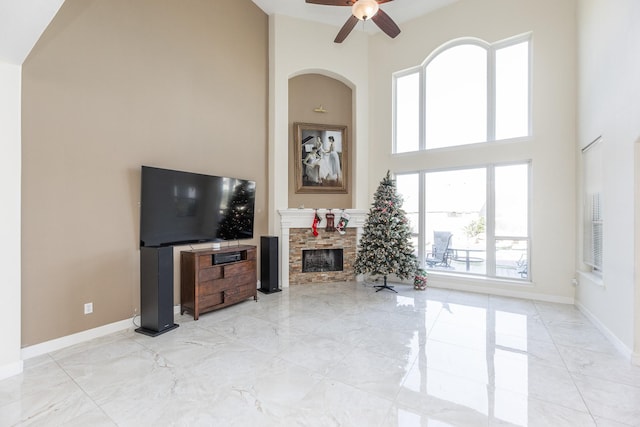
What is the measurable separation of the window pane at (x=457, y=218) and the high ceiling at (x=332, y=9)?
308 cm

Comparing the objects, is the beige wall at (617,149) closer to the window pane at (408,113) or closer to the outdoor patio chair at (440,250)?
the outdoor patio chair at (440,250)

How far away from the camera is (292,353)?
2.84m

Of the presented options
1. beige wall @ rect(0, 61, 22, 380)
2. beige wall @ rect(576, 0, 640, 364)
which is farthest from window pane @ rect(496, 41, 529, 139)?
beige wall @ rect(0, 61, 22, 380)

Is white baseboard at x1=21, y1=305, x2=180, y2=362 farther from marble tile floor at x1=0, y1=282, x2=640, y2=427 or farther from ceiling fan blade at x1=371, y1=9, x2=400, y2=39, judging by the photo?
ceiling fan blade at x1=371, y1=9, x2=400, y2=39

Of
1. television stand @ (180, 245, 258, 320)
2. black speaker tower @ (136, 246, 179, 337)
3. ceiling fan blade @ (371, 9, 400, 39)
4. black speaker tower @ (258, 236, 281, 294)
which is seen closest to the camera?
black speaker tower @ (136, 246, 179, 337)

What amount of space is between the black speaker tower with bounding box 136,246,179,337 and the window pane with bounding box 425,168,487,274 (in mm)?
4480

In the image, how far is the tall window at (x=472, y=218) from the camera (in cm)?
486

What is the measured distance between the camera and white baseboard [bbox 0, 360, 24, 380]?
2.37 meters

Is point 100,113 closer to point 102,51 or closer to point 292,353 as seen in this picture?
point 102,51

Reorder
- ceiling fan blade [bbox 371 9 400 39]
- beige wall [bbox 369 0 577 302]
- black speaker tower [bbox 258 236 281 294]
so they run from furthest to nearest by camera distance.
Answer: black speaker tower [bbox 258 236 281 294]
beige wall [bbox 369 0 577 302]
ceiling fan blade [bbox 371 9 400 39]

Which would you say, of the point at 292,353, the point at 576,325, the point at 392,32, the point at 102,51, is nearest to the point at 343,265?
the point at 292,353

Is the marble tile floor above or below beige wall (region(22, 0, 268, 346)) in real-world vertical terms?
below

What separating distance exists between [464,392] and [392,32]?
465cm

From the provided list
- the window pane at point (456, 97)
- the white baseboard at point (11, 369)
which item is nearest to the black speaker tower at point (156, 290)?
the white baseboard at point (11, 369)
